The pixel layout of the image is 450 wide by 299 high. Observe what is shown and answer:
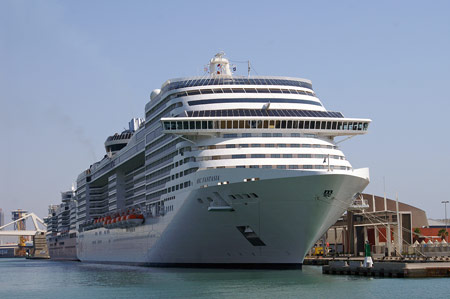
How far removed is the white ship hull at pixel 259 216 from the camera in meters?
45.1

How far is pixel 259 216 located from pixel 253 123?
21.8ft

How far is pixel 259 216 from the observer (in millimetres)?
46281

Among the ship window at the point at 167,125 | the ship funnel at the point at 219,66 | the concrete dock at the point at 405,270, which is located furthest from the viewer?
the ship funnel at the point at 219,66

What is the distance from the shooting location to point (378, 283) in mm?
41406

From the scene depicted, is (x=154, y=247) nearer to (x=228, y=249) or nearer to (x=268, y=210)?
(x=228, y=249)

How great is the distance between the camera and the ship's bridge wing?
49062 mm

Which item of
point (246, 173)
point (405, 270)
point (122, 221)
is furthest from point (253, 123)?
point (122, 221)

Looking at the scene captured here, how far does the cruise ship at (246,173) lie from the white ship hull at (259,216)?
0.07m

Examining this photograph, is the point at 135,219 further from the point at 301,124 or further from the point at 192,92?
the point at 301,124

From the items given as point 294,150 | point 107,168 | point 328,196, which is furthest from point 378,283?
point 107,168

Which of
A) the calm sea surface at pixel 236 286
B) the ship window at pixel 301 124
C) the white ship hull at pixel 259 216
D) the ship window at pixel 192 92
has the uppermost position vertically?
the ship window at pixel 192 92

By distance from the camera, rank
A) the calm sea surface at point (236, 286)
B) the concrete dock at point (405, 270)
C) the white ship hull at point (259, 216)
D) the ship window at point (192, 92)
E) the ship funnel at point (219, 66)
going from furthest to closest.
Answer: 1. the ship funnel at point (219, 66)
2. the ship window at point (192, 92)
3. the white ship hull at point (259, 216)
4. the concrete dock at point (405, 270)
5. the calm sea surface at point (236, 286)

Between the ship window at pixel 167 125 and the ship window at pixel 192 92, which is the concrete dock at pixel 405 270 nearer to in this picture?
the ship window at pixel 167 125

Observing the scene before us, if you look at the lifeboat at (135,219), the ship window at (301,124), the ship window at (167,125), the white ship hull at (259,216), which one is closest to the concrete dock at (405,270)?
the white ship hull at (259,216)
